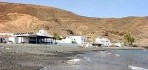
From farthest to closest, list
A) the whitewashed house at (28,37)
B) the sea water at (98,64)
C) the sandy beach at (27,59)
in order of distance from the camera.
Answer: the whitewashed house at (28,37), the sea water at (98,64), the sandy beach at (27,59)

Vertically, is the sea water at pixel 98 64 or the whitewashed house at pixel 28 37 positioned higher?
the whitewashed house at pixel 28 37

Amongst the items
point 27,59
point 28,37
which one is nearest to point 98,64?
point 27,59

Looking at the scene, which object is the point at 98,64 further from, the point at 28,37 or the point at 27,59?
the point at 28,37

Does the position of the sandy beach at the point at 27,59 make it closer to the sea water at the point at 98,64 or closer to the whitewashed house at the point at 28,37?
the sea water at the point at 98,64

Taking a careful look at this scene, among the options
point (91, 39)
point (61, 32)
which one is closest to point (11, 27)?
point (61, 32)

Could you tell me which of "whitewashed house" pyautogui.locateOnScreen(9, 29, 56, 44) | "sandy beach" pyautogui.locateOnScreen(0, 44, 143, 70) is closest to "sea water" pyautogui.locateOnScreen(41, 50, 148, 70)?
"sandy beach" pyautogui.locateOnScreen(0, 44, 143, 70)

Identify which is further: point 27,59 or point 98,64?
point 98,64

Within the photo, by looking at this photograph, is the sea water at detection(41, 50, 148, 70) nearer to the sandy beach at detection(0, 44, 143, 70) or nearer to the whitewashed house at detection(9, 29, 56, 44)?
the sandy beach at detection(0, 44, 143, 70)

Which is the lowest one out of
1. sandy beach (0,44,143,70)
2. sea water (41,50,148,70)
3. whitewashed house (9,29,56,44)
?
sea water (41,50,148,70)

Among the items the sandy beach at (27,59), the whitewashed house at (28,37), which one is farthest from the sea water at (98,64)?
the whitewashed house at (28,37)

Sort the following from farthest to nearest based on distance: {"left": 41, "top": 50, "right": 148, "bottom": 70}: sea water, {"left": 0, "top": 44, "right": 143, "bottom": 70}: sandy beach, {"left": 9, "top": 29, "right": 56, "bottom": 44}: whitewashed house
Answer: {"left": 9, "top": 29, "right": 56, "bottom": 44}: whitewashed house
{"left": 41, "top": 50, "right": 148, "bottom": 70}: sea water
{"left": 0, "top": 44, "right": 143, "bottom": 70}: sandy beach

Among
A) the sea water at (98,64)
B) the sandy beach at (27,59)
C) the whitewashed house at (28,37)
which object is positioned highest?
the whitewashed house at (28,37)

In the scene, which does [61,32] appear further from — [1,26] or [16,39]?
[16,39]

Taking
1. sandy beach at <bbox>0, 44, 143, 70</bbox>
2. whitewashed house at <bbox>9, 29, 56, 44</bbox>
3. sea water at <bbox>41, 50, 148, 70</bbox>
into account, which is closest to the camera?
sandy beach at <bbox>0, 44, 143, 70</bbox>
